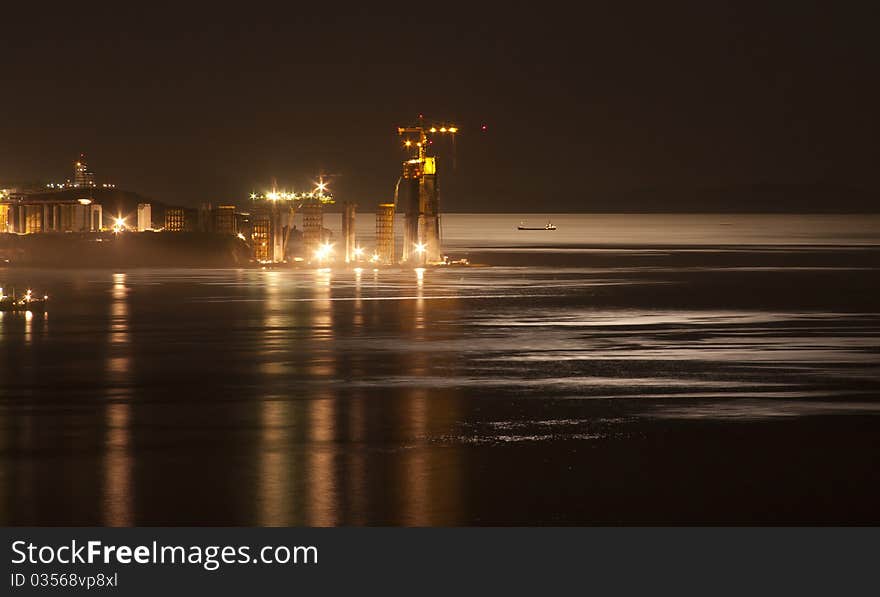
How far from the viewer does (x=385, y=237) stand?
454 ft

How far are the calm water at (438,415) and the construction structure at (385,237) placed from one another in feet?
229

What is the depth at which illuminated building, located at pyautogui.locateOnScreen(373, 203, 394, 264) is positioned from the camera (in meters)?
136

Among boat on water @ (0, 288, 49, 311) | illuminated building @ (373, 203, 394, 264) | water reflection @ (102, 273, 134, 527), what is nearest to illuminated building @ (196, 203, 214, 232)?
illuminated building @ (373, 203, 394, 264)

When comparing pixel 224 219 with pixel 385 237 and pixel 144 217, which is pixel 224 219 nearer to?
pixel 144 217

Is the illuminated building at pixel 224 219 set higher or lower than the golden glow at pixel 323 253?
higher

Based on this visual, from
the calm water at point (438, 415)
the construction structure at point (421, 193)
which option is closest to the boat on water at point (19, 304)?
the calm water at point (438, 415)

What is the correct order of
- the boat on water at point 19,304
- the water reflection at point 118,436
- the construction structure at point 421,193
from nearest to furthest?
the water reflection at point 118,436
the boat on water at point 19,304
the construction structure at point 421,193

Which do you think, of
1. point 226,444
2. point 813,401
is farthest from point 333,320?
point 226,444

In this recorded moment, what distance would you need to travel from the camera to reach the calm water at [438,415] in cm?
2038

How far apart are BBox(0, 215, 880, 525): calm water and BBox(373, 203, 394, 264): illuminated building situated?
6965 cm

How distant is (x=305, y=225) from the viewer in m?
155

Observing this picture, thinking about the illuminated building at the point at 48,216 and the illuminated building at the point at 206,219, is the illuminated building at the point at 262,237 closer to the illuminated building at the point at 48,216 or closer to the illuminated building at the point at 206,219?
the illuminated building at the point at 206,219

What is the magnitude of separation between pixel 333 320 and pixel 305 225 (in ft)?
316

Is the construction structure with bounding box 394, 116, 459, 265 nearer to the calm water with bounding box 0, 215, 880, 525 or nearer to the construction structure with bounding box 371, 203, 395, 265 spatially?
the construction structure with bounding box 371, 203, 395, 265
